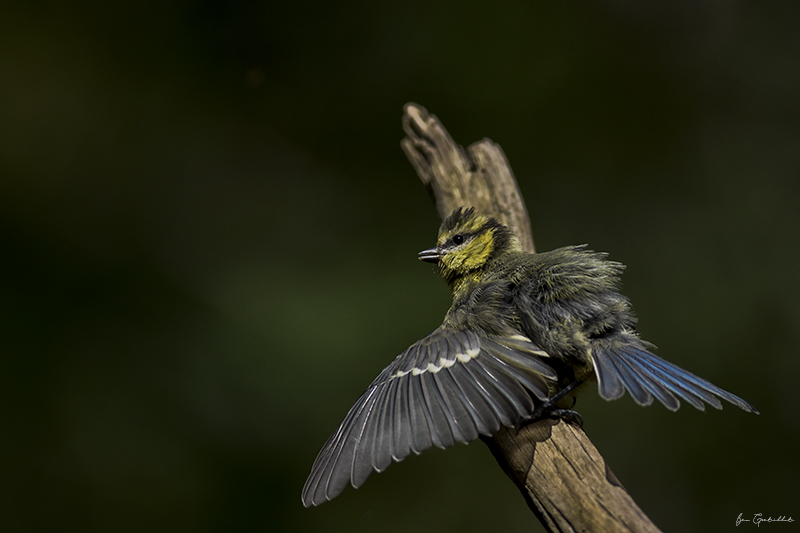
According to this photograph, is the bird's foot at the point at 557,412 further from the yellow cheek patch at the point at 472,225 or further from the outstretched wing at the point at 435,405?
the yellow cheek patch at the point at 472,225

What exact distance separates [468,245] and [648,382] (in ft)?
2.72

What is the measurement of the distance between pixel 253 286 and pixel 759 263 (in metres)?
2.62

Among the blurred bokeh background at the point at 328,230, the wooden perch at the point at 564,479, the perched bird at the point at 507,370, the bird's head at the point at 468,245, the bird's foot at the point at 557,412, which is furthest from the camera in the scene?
the blurred bokeh background at the point at 328,230

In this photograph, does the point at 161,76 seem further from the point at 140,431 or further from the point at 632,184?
the point at 632,184

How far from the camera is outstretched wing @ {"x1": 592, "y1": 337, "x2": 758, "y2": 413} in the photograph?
55.2 inches

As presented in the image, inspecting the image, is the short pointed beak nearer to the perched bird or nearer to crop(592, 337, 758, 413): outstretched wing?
the perched bird

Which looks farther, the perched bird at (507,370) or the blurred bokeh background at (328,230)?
the blurred bokeh background at (328,230)

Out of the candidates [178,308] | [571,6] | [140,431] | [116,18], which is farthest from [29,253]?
[571,6]

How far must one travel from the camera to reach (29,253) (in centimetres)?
270

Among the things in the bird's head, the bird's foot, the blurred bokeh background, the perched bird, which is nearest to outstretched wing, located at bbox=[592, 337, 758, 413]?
the perched bird

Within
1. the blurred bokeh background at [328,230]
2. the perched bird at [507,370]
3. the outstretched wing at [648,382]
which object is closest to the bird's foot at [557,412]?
the perched bird at [507,370]

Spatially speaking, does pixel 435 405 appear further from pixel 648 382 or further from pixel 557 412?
pixel 648 382

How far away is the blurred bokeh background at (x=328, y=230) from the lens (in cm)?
266

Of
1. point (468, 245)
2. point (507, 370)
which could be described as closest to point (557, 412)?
point (507, 370)
